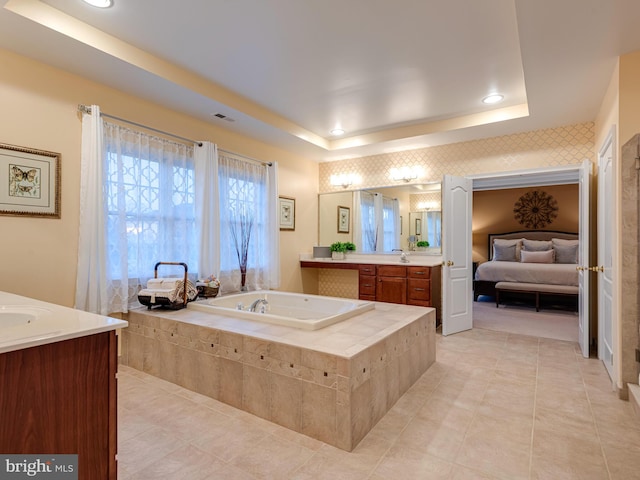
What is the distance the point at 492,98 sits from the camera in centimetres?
353

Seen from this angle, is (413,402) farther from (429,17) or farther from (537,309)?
(537,309)

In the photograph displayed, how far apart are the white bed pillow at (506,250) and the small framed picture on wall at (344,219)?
3.91 m

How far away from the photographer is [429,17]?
230cm

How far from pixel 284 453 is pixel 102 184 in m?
2.50

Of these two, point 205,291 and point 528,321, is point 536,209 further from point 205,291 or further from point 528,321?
point 205,291

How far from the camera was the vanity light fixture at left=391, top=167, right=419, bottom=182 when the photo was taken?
486cm

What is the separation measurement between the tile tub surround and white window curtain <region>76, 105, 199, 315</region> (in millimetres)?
381

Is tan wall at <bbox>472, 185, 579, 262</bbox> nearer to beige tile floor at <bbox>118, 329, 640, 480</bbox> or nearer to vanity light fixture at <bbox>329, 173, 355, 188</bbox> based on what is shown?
vanity light fixture at <bbox>329, 173, 355, 188</bbox>

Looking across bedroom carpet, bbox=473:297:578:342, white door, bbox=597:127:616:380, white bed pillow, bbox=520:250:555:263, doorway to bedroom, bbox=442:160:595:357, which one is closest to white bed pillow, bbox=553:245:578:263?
white bed pillow, bbox=520:250:555:263

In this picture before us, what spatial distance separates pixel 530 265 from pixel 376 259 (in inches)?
122

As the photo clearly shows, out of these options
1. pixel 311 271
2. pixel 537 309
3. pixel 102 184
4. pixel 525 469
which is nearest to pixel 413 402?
pixel 525 469

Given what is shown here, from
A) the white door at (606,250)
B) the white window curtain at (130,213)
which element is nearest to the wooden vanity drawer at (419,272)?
the white door at (606,250)

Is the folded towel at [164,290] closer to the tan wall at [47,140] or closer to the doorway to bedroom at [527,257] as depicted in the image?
the tan wall at [47,140]

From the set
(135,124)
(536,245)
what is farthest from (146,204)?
(536,245)
